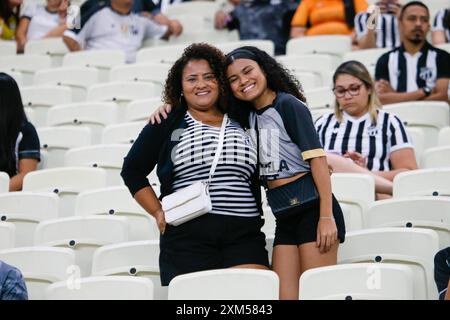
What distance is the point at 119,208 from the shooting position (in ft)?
20.7

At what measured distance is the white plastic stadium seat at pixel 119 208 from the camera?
6.24m

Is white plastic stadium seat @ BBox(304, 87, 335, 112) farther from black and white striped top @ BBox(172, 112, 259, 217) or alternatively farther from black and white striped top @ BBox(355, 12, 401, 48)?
black and white striped top @ BBox(172, 112, 259, 217)

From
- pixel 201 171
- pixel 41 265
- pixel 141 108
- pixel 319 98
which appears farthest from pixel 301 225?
pixel 141 108

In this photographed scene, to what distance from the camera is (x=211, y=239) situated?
17.1ft

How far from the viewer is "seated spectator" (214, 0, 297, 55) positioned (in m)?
9.80

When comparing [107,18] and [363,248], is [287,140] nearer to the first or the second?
[363,248]

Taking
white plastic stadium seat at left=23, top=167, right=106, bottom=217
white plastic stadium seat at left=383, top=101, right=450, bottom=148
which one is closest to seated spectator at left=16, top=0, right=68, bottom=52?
white plastic stadium seat at left=23, top=167, right=106, bottom=217

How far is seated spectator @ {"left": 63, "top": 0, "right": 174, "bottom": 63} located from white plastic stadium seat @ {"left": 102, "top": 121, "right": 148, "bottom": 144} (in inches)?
91.6

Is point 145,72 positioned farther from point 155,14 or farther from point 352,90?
point 352,90

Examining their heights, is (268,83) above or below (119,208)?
above

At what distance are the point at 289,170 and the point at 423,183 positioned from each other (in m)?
1.07

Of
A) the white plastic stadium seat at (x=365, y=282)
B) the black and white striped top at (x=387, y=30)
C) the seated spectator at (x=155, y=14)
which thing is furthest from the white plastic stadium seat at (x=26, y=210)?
the seated spectator at (x=155, y=14)

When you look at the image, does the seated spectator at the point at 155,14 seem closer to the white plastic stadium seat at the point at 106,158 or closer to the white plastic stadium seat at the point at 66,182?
the white plastic stadium seat at the point at 106,158
